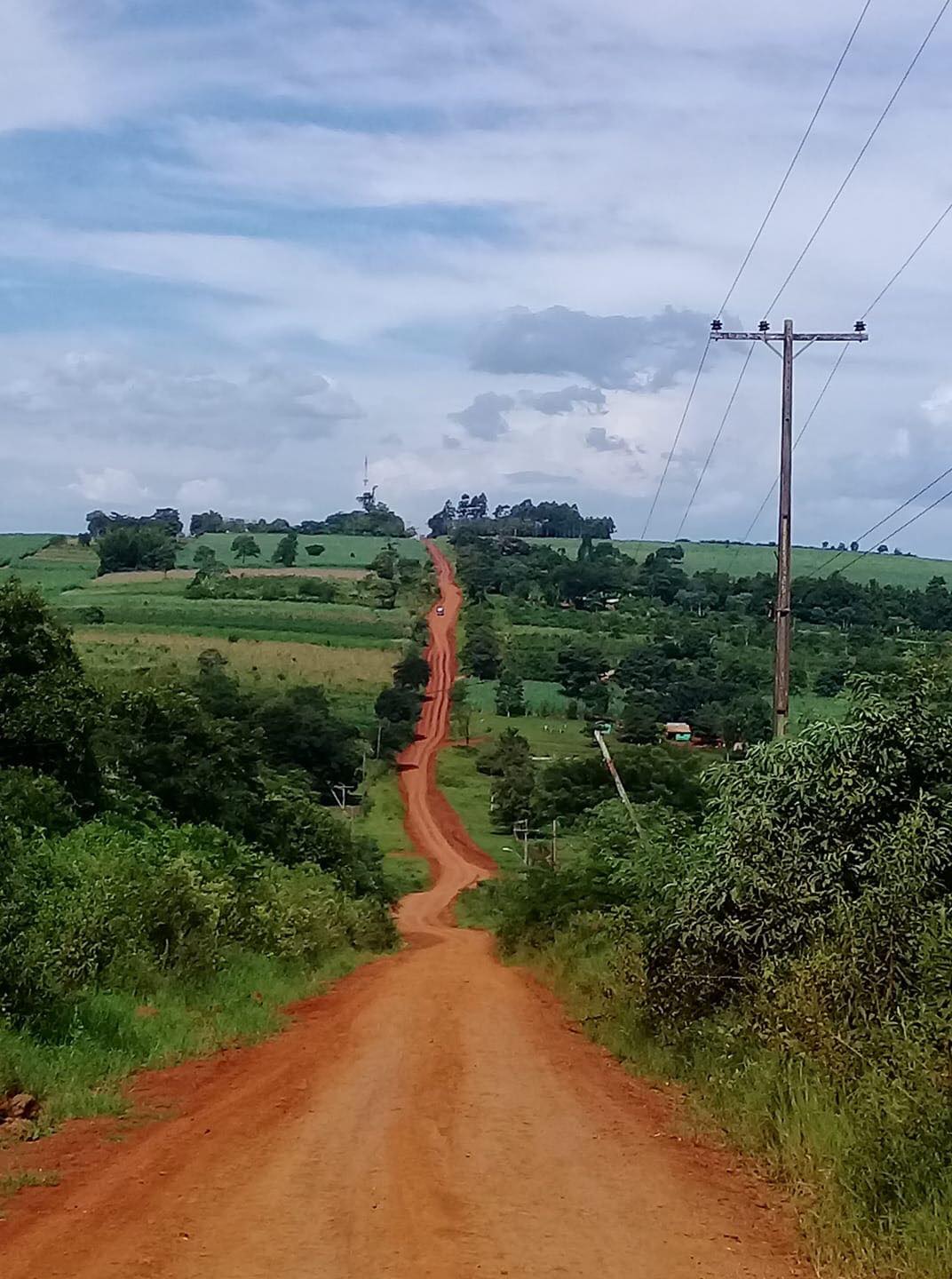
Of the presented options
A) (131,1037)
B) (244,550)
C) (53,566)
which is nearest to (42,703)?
(131,1037)

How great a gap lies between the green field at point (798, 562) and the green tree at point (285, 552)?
25536 mm

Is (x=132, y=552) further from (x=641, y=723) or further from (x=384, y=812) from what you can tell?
(x=641, y=723)

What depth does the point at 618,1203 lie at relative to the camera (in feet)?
26.7

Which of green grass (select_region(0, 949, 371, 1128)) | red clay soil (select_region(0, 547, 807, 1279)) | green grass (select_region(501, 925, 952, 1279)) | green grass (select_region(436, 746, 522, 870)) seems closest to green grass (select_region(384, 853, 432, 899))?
green grass (select_region(436, 746, 522, 870))

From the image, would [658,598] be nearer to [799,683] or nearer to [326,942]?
[799,683]

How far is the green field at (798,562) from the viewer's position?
84562mm

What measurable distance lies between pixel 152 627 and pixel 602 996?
77853 millimetres

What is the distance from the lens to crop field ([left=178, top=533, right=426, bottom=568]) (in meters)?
134

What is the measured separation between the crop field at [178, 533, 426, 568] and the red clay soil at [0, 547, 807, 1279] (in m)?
119

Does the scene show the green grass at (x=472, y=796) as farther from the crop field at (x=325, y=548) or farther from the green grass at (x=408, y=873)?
the crop field at (x=325, y=548)

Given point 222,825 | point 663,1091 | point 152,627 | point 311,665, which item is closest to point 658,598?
point 311,665

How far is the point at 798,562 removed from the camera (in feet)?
347

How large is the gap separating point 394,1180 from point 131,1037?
5395 millimetres

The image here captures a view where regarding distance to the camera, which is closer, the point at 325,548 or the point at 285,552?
the point at 285,552
